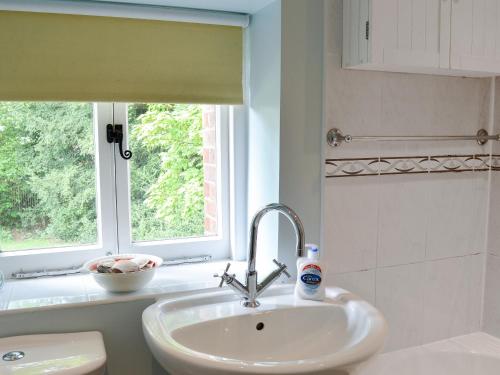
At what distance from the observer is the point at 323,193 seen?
1.71 meters

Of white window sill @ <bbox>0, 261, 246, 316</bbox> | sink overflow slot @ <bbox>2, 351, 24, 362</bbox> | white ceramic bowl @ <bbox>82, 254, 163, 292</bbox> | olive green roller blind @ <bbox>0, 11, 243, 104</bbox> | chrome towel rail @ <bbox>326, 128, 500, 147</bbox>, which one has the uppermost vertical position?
olive green roller blind @ <bbox>0, 11, 243, 104</bbox>

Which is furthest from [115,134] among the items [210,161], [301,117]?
[301,117]

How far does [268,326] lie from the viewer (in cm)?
147

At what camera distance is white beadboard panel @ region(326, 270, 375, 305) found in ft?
5.80

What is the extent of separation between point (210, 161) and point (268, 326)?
2.20 ft

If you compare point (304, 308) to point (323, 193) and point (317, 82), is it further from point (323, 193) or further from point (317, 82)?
point (317, 82)

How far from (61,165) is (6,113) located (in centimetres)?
23

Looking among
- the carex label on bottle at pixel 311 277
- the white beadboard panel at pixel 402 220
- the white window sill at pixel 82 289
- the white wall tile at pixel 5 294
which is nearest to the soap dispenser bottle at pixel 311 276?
the carex label on bottle at pixel 311 277

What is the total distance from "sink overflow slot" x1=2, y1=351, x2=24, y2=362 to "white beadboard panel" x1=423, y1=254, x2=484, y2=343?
1.37 metres

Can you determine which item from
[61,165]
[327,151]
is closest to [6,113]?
[61,165]

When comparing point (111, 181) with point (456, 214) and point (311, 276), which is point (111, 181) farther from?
point (456, 214)

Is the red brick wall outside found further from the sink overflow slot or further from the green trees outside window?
the sink overflow slot

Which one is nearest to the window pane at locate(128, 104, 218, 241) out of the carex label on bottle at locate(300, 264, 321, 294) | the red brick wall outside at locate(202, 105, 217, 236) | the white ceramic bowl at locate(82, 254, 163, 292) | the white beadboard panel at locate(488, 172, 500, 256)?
the red brick wall outside at locate(202, 105, 217, 236)

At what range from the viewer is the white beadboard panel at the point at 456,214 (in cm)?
192
